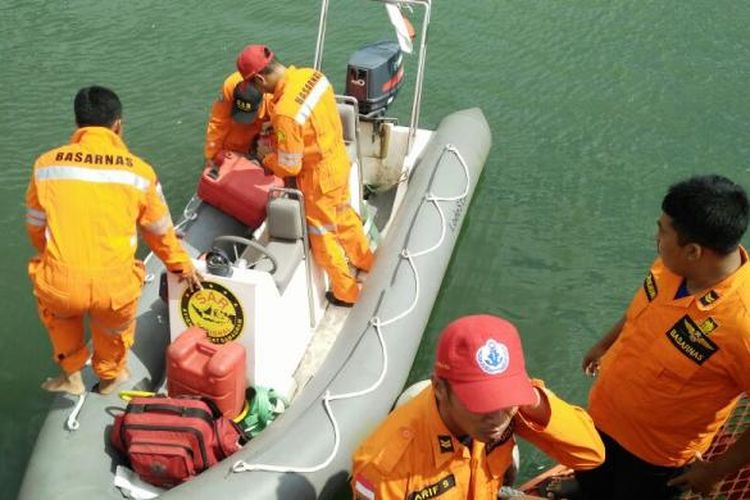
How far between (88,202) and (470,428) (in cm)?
162

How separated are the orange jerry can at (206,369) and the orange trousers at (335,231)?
2.42 feet

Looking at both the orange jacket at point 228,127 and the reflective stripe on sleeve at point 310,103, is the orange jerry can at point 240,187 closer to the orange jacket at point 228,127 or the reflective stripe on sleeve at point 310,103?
the orange jacket at point 228,127

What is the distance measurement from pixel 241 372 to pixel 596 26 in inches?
196

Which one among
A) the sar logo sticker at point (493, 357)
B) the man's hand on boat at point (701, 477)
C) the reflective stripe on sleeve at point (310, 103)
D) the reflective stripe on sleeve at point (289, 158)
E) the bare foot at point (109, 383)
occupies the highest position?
the sar logo sticker at point (493, 357)

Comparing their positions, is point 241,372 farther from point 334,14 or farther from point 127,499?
point 334,14

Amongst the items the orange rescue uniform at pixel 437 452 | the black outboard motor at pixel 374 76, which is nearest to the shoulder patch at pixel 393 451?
the orange rescue uniform at pixel 437 452

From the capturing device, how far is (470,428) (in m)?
1.66

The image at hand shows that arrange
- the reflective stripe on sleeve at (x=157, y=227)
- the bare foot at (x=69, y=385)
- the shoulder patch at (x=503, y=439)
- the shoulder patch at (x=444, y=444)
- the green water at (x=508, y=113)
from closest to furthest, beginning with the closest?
the shoulder patch at (x=444, y=444) < the shoulder patch at (x=503, y=439) < the reflective stripe on sleeve at (x=157, y=227) < the bare foot at (x=69, y=385) < the green water at (x=508, y=113)

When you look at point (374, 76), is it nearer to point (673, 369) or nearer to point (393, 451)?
point (673, 369)

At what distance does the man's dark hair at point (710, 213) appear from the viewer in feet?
6.09

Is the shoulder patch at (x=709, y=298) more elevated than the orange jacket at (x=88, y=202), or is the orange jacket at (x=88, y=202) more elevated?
the shoulder patch at (x=709, y=298)

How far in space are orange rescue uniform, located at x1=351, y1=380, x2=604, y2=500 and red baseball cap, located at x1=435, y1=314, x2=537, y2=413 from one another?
14 centimetres

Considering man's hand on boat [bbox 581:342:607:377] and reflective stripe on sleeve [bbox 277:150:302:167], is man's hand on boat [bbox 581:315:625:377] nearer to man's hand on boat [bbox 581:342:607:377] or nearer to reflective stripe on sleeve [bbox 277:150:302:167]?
man's hand on boat [bbox 581:342:607:377]

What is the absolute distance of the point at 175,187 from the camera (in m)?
5.01
